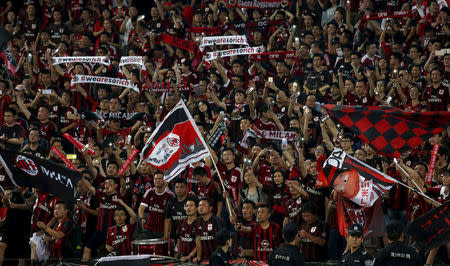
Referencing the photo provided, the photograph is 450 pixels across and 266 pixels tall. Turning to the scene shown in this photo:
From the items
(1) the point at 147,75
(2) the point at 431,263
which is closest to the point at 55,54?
(1) the point at 147,75

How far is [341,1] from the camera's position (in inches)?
703

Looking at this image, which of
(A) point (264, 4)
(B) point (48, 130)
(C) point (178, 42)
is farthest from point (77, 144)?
(A) point (264, 4)

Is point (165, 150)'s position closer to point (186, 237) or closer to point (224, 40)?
point (186, 237)

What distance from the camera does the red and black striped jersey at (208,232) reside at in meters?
11.0

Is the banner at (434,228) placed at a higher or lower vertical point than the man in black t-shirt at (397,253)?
higher

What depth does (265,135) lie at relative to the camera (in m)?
13.5

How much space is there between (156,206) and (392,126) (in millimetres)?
3754

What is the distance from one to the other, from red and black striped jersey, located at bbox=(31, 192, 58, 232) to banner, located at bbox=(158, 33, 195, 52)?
5485 mm

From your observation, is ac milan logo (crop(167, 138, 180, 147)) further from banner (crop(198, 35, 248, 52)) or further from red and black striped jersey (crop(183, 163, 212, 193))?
banner (crop(198, 35, 248, 52))

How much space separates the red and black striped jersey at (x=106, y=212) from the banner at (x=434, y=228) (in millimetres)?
4787

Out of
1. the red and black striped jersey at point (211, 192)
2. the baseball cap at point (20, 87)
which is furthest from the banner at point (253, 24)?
the red and black striped jersey at point (211, 192)

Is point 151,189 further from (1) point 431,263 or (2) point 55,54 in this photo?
(2) point 55,54

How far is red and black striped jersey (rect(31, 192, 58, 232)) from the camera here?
1258cm

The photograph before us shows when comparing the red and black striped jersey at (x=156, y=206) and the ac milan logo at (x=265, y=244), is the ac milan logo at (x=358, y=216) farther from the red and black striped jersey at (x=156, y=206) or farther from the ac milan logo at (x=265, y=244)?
the red and black striped jersey at (x=156, y=206)
